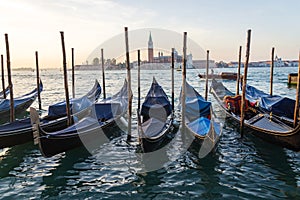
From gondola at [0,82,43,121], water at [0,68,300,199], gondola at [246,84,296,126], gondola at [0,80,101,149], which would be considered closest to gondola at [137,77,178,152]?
water at [0,68,300,199]

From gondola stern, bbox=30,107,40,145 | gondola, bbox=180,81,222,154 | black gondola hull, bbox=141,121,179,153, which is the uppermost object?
gondola stern, bbox=30,107,40,145

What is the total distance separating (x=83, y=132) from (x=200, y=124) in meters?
3.13

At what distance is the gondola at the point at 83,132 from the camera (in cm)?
582

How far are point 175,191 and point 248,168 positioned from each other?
1.98 meters

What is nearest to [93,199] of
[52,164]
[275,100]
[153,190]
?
[153,190]

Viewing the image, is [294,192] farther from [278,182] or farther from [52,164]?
[52,164]

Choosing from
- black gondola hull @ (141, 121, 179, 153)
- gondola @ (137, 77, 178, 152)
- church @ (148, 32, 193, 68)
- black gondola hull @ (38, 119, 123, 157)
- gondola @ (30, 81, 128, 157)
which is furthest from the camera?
church @ (148, 32, 193, 68)

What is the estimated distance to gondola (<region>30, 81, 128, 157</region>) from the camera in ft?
19.1

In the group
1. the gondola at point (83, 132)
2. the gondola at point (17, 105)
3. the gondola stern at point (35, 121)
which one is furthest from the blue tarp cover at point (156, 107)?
the gondola at point (17, 105)

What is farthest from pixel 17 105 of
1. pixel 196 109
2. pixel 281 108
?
pixel 281 108

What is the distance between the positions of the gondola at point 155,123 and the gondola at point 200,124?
61 centimetres

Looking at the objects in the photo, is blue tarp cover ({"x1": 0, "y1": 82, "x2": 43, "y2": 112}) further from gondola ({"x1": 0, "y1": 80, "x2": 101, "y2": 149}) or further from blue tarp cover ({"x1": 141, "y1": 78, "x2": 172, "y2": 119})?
blue tarp cover ({"x1": 141, "y1": 78, "x2": 172, "y2": 119})

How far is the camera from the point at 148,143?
629cm

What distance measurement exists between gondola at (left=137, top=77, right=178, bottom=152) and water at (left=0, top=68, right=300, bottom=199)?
544 millimetres
